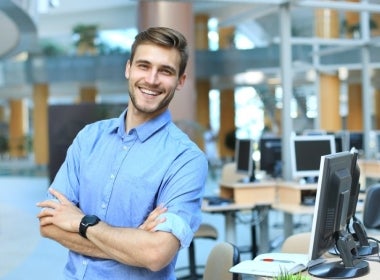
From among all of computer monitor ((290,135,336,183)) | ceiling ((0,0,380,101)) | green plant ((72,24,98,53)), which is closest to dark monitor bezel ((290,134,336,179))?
computer monitor ((290,135,336,183))

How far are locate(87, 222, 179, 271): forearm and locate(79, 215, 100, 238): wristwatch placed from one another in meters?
0.05

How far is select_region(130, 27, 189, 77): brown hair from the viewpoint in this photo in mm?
1865

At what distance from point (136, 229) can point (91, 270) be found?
0.75 feet

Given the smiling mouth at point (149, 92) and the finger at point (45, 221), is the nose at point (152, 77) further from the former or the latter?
the finger at point (45, 221)

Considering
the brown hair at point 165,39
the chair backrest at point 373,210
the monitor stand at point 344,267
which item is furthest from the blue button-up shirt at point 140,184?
the chair backrest at point 373,210

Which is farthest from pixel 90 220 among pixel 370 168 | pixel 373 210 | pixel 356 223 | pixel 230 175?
pixel 370 168

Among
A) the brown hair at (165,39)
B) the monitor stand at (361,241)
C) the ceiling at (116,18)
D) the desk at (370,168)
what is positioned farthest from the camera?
the ceiling at (116,18)

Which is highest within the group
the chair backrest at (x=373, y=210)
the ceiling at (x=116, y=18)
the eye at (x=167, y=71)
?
the ceiling at (x=116, y=18)

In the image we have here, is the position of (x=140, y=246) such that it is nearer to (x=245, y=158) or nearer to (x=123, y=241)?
(x=123, y=241)

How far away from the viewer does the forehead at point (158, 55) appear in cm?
187

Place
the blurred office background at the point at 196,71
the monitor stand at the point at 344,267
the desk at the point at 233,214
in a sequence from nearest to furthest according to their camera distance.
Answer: the monitor stand at the point at 344,267 < the desk at the point at 233,214 < the blurred office background at the point at 196,71

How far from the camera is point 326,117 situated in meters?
20.0

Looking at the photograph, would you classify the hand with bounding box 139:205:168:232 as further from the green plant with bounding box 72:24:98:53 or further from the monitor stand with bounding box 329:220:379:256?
the green plant with bounding box 72:24:98:53

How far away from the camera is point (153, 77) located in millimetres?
1868
